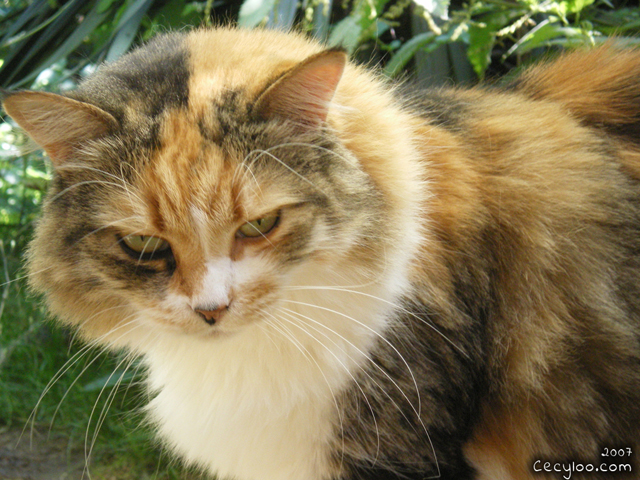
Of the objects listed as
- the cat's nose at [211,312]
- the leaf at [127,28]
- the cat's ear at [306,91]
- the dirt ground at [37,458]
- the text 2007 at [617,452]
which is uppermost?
the leaf at [127,28]

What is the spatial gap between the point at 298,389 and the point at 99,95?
2.64 feet

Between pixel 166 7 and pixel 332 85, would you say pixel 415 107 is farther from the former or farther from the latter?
pixel 166 7

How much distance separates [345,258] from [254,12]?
40.4 inches

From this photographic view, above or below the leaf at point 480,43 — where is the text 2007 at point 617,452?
below

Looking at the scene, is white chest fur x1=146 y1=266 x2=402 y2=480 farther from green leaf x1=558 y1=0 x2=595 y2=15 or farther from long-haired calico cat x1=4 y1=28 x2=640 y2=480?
green leaf x1=558 y1=0 x2=595 y2=15

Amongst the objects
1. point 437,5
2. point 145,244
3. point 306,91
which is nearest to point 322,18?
point 437,5

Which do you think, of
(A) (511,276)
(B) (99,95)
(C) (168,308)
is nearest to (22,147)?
(B) (99,95)

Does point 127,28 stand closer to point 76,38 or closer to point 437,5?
point 76,38

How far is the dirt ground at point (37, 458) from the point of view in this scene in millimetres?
2199

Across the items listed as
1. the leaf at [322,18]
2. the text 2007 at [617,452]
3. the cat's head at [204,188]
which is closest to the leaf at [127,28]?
the leaf at [322,18]

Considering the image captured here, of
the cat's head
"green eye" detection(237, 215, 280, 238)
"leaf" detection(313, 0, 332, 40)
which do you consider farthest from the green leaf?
"green eye" detection(237, 215, 280, 238)

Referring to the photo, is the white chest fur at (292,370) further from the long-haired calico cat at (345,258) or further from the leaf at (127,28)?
the leaf at (127,28)

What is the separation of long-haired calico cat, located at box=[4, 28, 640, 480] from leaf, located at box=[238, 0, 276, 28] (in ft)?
1.02

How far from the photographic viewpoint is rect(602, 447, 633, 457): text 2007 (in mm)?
1453
